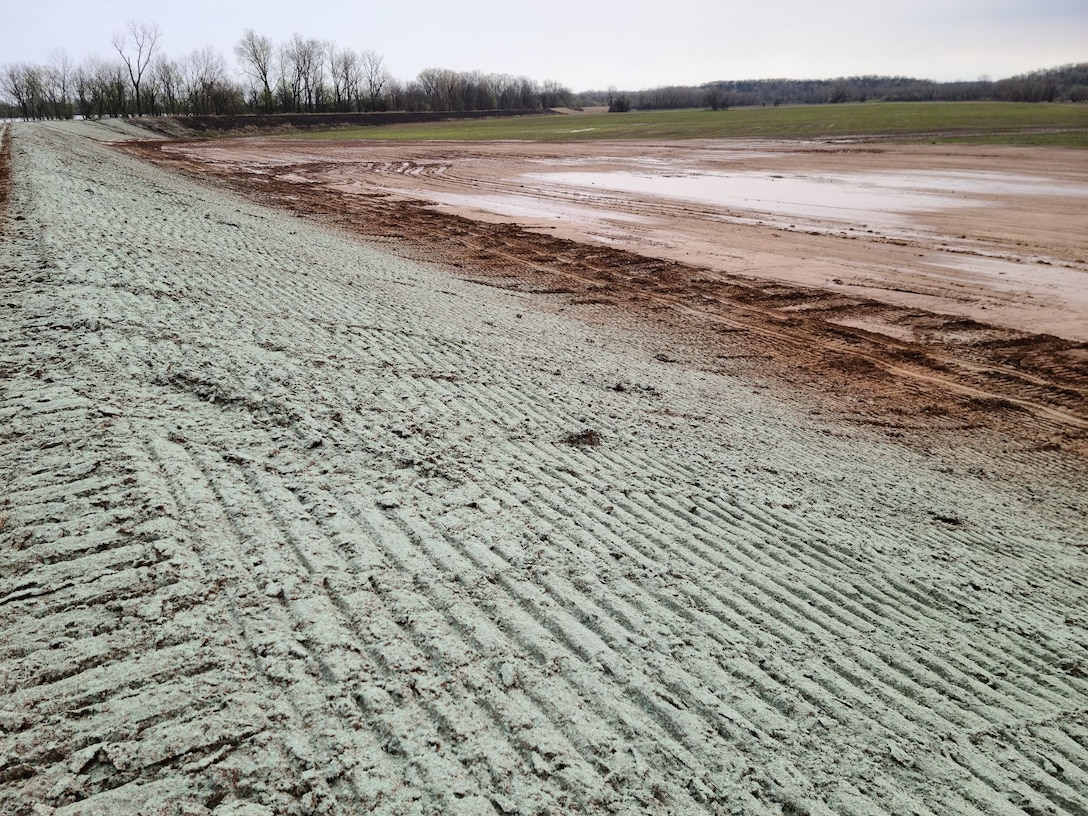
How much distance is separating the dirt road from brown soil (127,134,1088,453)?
564 mm

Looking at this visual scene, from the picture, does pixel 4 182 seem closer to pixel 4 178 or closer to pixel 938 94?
pixel 4 178

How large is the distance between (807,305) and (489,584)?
1007 cm

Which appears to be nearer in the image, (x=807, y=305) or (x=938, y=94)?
(x=807, y=305)

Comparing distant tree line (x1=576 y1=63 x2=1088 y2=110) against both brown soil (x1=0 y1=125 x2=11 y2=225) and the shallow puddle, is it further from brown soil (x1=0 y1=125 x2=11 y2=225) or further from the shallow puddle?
brown soil (x1=0 y1=125 x2=11 y2=225)

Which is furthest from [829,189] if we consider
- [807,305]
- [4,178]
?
[4,178]

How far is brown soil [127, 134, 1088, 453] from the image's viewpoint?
828cm

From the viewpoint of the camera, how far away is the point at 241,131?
217 ft

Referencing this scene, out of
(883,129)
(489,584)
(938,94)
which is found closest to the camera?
(489,584)

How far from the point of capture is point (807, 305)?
12008 mm

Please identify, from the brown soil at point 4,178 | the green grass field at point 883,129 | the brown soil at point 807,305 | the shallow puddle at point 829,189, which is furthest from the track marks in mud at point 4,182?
the green grass field at point 883,129

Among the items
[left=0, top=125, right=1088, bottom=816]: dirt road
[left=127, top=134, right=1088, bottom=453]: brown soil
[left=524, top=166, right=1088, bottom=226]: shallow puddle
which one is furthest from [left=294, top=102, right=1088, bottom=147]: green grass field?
[left=0, top=125, right=1088, bottom=816]: dirt road

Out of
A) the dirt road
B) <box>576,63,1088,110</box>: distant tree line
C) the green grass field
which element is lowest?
the dirt road

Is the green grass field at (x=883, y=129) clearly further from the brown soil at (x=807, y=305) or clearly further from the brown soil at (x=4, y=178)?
the brown soil at (x=4, y=178)

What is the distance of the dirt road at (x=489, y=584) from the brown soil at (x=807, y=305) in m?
0.56
